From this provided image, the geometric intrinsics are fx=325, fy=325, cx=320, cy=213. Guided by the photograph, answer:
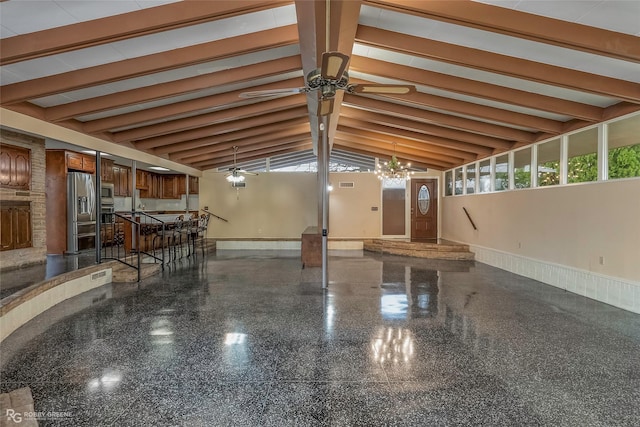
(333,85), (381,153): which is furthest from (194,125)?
(381,153)

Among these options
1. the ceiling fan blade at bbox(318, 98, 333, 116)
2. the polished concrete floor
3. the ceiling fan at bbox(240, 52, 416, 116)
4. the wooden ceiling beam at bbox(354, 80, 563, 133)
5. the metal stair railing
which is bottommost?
the polished concrete floor

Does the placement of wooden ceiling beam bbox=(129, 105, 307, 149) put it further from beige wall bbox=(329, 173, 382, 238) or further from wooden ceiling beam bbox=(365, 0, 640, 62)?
beige wall bbox=(329, 173, 382, 238)

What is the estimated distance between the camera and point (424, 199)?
10.9m

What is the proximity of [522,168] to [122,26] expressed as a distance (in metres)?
7.14

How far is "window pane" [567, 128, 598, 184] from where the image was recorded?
16.3ft

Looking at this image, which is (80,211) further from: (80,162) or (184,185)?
(184,185)

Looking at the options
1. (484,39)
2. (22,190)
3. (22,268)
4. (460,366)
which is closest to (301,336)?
(460,366)

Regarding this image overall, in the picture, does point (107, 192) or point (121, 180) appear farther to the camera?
point (121, 180)

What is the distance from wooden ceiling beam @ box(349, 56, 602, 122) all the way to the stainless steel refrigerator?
597 centimetres

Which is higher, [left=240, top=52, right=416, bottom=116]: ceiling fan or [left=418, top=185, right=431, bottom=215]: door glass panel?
[left=240, top=52, right=416, bottom=116]: ceiling fan

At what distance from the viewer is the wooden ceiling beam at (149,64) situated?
12.1 feet

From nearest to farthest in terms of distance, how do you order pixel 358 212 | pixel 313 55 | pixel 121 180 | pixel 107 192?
1. pixel 313 55
2. pixel 107 192
3. pixel 121 180
4. pixel 358 212

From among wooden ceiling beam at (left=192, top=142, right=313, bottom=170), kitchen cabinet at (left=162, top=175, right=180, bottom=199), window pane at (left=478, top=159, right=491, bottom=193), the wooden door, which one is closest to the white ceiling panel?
window pane at (left=478, top=159, right=491, bottom=193)

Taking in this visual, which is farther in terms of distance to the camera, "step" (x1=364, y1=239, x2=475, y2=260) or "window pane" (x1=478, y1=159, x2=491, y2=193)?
"step" (x1=364, y1=239, x2=475, y2=260)
